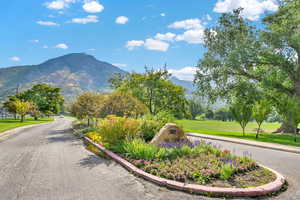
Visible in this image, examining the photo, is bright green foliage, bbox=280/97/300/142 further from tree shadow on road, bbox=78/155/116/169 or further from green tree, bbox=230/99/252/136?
tree shadow on road, bbox=78/155/116/169

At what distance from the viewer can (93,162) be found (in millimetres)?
8898

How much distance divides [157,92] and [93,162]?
1900 cm

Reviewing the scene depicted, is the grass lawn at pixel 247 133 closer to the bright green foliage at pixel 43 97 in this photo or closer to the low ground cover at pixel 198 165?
the low ground cover at pixel 198 165

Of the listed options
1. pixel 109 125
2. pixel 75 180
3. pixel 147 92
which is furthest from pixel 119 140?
pixel 147 92

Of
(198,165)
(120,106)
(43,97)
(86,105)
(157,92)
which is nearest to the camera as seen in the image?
(198,165)

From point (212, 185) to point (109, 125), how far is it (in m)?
7.23

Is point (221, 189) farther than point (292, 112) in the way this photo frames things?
No

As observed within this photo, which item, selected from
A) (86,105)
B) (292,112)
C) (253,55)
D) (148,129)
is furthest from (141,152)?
(253,55)

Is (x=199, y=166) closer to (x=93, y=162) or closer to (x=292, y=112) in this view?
(x=93, y=162)

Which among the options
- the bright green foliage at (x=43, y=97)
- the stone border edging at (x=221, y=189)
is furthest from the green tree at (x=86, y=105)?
the bright green foliage at (x=43, y=97)

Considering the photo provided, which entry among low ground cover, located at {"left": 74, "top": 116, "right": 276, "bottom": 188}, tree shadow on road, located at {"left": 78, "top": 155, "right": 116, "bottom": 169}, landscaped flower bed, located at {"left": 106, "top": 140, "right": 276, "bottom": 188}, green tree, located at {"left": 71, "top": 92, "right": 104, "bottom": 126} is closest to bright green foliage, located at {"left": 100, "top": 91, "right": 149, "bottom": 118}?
green tree, located at {"left": 71, "top": 92, "right": 104, "bottom": 126}

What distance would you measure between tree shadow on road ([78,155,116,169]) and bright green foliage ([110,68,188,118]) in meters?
17.3

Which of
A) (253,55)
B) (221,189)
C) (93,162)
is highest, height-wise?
(253,55)

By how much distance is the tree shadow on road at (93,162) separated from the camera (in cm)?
840
